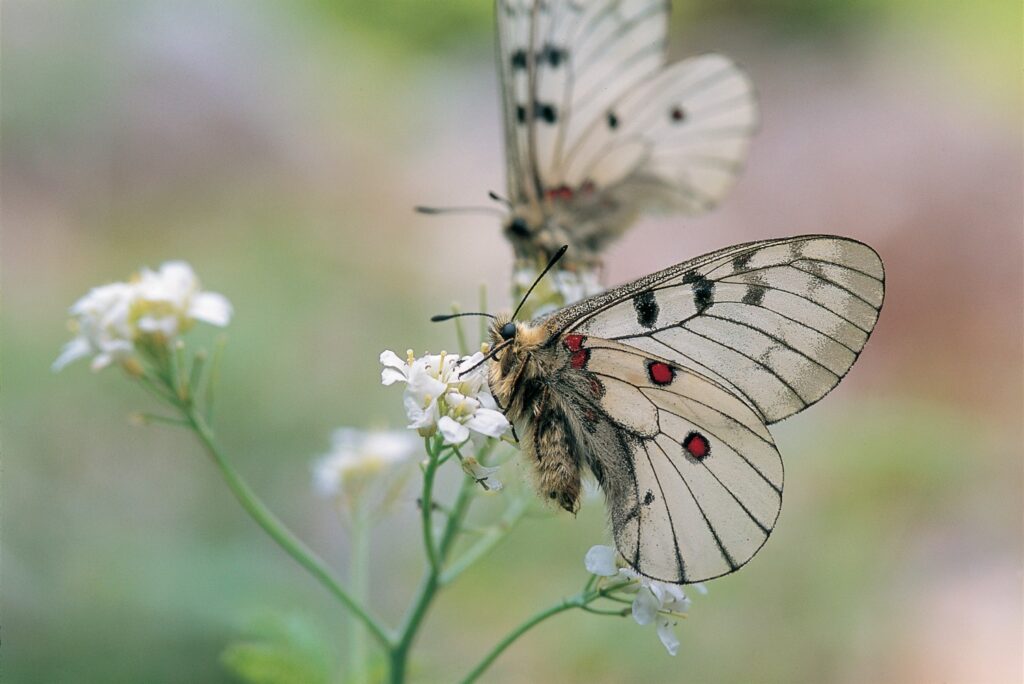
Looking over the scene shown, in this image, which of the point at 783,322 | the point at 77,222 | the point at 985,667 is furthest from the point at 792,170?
the point at 783,322

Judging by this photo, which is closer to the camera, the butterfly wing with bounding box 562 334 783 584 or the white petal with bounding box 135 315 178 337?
the butterfly wing with bounding box 562 334 783 584

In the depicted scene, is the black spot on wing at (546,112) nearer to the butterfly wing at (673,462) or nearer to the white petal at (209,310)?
the white petal at (209,310)

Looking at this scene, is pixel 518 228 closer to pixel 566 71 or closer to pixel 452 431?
pixel 566 71

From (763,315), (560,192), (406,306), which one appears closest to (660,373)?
(763,315)

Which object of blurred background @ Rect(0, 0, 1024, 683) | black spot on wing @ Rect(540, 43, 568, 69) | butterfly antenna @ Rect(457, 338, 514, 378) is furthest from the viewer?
blurred background @ Rect(0, 0, 1024, 683)

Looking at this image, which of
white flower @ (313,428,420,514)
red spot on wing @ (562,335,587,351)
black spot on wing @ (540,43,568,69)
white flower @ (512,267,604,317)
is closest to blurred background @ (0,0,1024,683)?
white flower @ (313,428,420,514)

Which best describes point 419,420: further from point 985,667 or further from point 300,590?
point 985,667

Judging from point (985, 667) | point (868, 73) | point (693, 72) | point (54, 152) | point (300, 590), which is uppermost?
point (868, 73)

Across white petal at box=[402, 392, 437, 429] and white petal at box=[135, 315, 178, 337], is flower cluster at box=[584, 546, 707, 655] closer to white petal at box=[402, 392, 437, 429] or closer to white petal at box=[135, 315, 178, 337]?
white petal at box=[402, 392, 437, 429]
